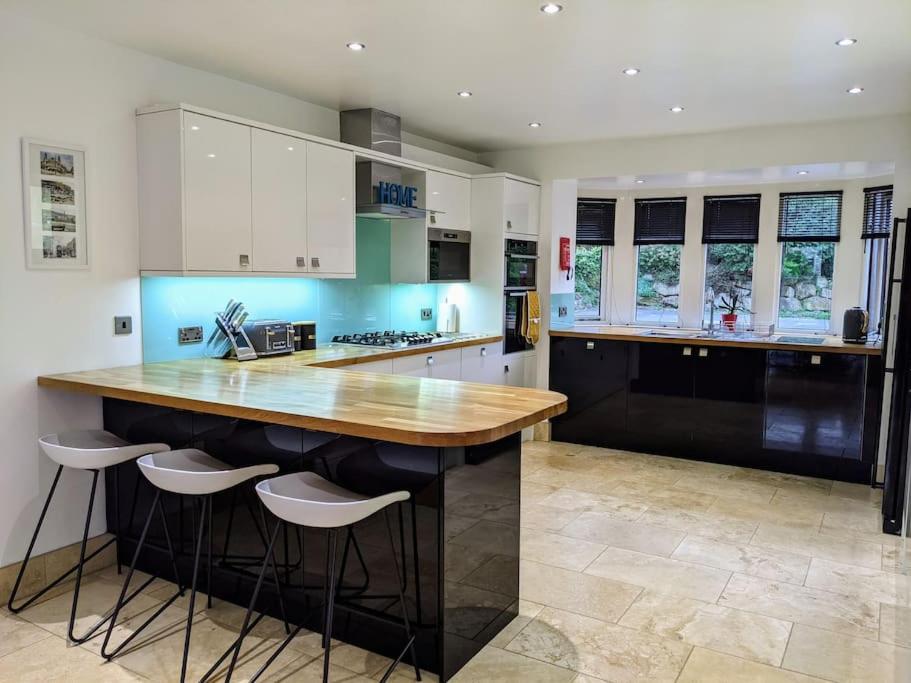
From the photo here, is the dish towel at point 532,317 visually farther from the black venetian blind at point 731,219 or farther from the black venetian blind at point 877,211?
the black venetian blind at point 877,211

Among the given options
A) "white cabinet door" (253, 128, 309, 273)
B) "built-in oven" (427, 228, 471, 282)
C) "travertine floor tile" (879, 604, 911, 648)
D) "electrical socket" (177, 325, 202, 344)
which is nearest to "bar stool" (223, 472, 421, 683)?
"electrical socket" (177, 325, 202, 344)

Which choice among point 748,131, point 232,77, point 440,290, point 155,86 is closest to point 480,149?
point 440,290

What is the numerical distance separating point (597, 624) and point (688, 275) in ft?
16.4

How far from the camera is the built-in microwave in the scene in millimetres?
5793

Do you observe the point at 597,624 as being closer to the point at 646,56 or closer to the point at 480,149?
the point at 646,56

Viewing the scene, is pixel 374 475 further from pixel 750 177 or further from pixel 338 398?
pixel 750 177

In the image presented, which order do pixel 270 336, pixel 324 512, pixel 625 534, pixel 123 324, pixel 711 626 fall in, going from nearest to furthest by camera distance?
pixel 324 512, pixel 711 626, pixel 123 324, pixel 625 534, pixel 270 336

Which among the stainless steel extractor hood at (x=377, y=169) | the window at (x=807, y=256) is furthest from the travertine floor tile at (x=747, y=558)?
the window at (x=807, y=256)

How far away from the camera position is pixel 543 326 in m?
6.27

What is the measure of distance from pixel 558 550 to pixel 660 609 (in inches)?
29.1

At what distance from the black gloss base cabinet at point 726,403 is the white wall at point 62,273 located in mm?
3803

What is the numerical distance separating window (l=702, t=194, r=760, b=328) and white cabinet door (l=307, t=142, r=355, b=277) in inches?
160

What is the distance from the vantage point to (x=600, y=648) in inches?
109

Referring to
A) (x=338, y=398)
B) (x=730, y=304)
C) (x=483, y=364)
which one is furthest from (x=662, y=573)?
(x=730, y=304)
